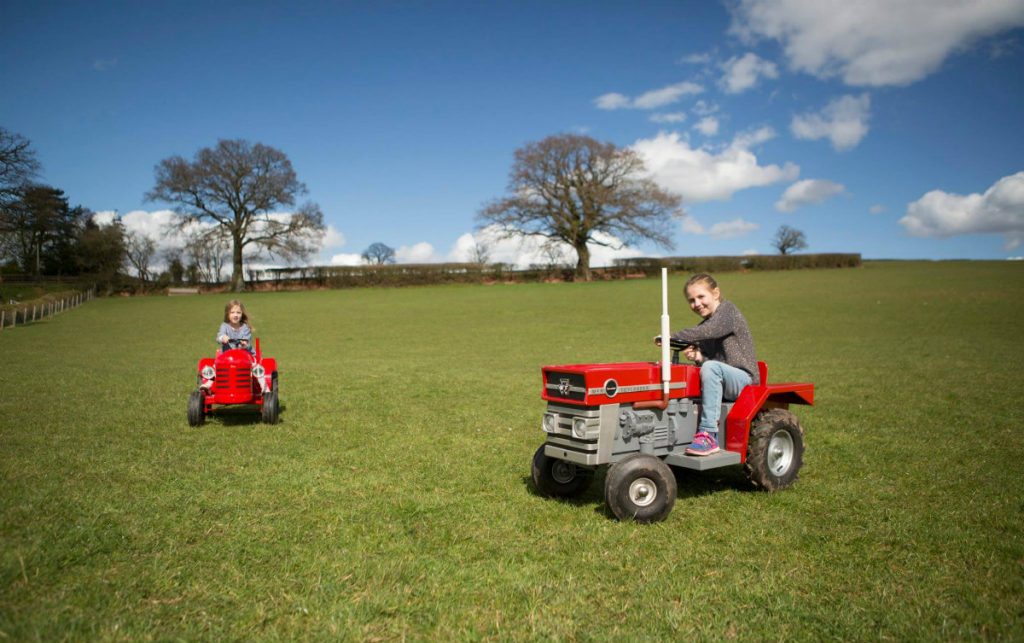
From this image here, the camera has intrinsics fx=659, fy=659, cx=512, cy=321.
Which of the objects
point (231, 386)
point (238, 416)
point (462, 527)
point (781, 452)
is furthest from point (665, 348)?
point (238, 416)

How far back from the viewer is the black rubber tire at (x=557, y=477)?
5828 mm

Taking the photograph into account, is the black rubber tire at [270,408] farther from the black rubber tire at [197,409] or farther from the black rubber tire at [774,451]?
the black rubber tire at [774,451]

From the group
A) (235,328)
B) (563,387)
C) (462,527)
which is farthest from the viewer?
(235,328)

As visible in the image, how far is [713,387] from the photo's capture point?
227 inches

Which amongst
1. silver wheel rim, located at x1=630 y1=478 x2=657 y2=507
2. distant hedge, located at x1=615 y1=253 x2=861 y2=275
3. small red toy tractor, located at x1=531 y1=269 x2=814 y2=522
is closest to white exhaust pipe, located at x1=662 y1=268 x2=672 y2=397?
small red toy tractor, located at x1=531 y1=269 x2=814 y2=522

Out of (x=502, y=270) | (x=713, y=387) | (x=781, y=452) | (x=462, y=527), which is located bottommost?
(x=462, y=527)

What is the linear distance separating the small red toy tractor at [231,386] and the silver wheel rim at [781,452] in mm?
6599

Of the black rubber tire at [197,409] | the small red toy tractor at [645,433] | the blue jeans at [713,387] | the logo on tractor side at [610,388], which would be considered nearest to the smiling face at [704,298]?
the small red toy tractor at [645,433]

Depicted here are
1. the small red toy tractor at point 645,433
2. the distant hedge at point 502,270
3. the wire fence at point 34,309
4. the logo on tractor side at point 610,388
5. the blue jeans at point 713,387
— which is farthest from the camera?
the distant hedge at point 502,270

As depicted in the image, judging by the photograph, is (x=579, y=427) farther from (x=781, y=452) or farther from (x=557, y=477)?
(x=781, y=452)

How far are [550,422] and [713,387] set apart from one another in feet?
4.81

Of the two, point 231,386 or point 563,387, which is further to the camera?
point 231,386

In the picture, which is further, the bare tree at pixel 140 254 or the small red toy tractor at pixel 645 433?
the bare tree at pixel 140 254

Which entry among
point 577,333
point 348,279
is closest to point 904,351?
point 577,333
